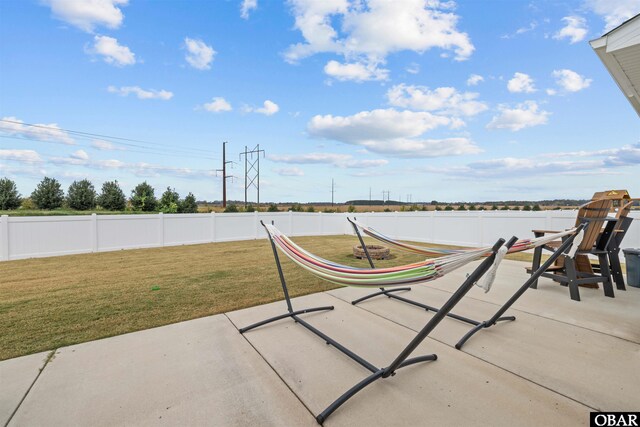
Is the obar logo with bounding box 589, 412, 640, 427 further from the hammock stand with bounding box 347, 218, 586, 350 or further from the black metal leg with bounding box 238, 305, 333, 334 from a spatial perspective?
the black metal leg with bounding box 238, 305, 333, 334

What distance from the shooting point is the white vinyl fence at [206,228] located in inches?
314

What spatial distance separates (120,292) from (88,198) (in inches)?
1230

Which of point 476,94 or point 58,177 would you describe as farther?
point 58,177

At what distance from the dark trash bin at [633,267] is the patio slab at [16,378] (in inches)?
288

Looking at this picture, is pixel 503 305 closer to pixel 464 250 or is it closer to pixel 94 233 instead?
pixel 464 250

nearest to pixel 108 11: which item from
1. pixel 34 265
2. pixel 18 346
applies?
pixel 34 265

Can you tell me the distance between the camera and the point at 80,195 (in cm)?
2841

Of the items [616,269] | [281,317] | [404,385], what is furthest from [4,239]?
[616,269]

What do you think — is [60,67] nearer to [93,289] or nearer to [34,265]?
[34,265]

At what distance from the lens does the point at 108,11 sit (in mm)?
9922

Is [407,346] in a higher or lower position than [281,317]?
higher

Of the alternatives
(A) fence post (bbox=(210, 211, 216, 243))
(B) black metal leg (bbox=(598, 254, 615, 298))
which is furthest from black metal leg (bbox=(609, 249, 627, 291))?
(A) fence post (bbox=(210, 211, 216, 243))

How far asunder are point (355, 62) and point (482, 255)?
1137 cm

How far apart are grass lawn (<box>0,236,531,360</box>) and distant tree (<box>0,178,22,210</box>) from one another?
977 inches
